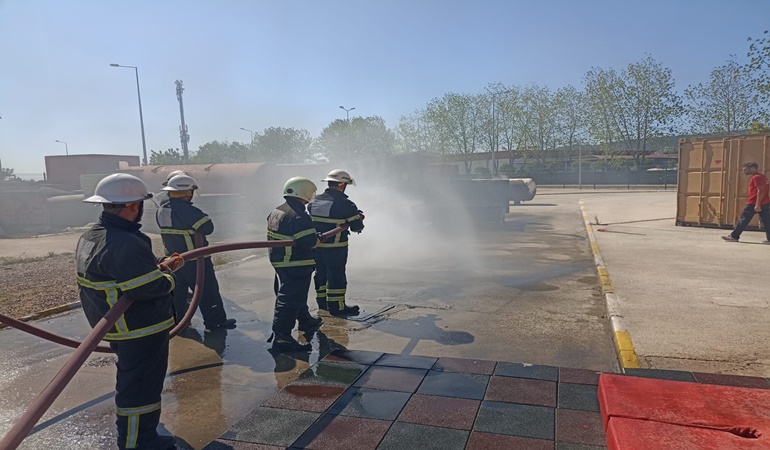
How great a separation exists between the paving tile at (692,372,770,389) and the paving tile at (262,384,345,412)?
277 cm

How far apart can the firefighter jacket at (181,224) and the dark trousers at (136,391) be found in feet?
8.44

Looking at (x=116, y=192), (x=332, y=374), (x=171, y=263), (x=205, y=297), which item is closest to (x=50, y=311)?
(x=205, y=297)

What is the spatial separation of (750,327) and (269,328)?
16.7ft

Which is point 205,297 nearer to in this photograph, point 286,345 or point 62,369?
point 286,345

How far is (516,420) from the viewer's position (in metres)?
3.51

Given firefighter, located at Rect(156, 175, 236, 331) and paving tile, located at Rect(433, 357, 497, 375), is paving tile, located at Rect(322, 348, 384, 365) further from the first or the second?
firefighter, located at Rect(156, 175, 236, 331)

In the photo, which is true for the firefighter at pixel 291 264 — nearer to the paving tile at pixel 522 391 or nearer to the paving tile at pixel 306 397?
the paving tile at pixel 306 397

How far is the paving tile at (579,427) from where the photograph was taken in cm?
323

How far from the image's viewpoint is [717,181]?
43.1ft

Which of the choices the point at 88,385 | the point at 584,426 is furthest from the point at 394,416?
the point at 88,385

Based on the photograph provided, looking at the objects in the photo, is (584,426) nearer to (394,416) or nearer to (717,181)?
(394,416)

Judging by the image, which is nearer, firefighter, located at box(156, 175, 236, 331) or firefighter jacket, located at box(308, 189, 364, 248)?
firefighter, located at box(156, 175, 236, 331)

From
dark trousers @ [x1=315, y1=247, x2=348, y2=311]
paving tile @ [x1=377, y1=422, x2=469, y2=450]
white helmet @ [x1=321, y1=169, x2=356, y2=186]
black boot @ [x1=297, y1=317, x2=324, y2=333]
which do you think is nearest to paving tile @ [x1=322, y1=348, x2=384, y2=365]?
black boot @ [x1=297, y1=317, x2=324, y2=333]

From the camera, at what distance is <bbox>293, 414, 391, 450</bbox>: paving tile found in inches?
129
